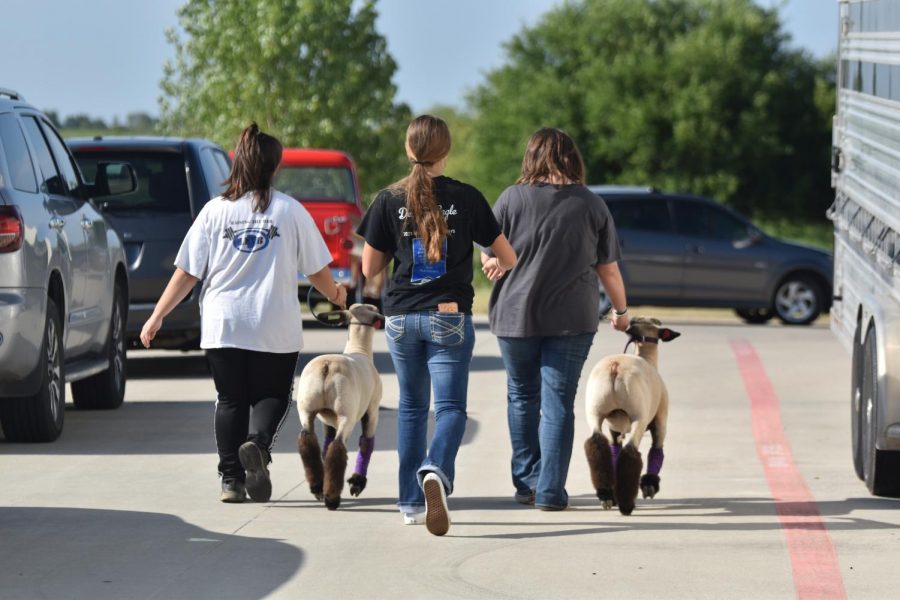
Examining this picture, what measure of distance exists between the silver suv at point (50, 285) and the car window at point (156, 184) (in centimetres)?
150

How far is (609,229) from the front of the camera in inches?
317

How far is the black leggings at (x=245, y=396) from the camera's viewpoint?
7984 millimetres

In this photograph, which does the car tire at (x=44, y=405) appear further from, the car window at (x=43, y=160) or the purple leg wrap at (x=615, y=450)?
the purple leg wrap at (x=615, y=450)

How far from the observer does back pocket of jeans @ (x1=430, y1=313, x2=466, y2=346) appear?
7434mm

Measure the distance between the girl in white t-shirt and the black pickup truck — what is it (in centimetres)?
551

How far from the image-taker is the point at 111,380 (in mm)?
11875

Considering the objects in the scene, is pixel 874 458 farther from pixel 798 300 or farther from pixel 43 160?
pixel 798 300

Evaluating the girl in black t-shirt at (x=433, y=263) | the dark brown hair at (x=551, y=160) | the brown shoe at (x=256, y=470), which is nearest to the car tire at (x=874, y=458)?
the dark brown hair at (x=551, y=160)

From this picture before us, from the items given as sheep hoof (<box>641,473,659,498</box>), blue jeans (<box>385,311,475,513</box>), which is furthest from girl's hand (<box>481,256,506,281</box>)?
sheep hoof (<box>641,473,659,498</box>)

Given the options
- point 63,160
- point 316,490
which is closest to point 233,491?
point 316,490

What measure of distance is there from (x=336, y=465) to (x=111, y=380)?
4.47 meters

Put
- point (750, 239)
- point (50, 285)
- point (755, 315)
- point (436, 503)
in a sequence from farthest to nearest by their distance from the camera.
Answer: point (755, 315) → point (750, 239) → point (50, 285) → point (436, 503)

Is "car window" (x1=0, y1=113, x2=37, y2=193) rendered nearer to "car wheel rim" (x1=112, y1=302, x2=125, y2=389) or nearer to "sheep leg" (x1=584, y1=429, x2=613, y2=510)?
"car wheel rim" (x1=112, y1=302, x2=125, y2=389)

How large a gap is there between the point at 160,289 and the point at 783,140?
125 ft
